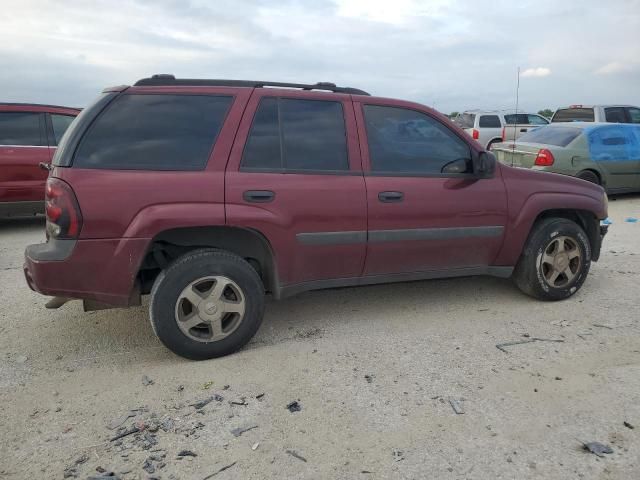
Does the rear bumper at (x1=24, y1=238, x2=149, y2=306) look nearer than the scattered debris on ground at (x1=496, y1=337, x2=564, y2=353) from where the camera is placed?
Yes

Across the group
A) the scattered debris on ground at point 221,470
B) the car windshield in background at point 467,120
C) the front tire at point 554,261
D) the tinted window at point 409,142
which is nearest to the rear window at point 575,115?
the car windshield in background at point 467,120

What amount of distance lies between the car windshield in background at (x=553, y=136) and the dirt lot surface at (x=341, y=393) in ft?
18.0

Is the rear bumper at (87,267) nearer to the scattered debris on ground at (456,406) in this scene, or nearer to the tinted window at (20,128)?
the scattered debris on ground at (456,406)

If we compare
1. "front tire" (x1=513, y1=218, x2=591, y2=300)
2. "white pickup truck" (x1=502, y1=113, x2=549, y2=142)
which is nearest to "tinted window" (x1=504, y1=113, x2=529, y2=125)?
"white pickup truck" (x1=502, y1=113, x2=549, y2=142)

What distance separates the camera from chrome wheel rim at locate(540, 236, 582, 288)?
434 centimetres

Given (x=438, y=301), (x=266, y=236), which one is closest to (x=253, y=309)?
(x=266, y=236)

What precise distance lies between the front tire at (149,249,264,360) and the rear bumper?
0.71 ft

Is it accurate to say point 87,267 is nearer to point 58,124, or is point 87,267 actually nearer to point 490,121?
→ point 58,124

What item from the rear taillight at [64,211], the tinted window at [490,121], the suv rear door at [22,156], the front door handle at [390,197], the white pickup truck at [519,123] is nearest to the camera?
the rear taillight at [64,211]

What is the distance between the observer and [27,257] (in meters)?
3.24

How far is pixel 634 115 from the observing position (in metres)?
13.1

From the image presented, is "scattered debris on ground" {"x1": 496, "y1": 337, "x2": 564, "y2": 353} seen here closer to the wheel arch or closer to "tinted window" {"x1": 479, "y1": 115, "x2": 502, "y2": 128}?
the wheel arch

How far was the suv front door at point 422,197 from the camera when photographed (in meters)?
3.72

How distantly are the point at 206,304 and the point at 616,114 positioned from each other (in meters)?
13.1
